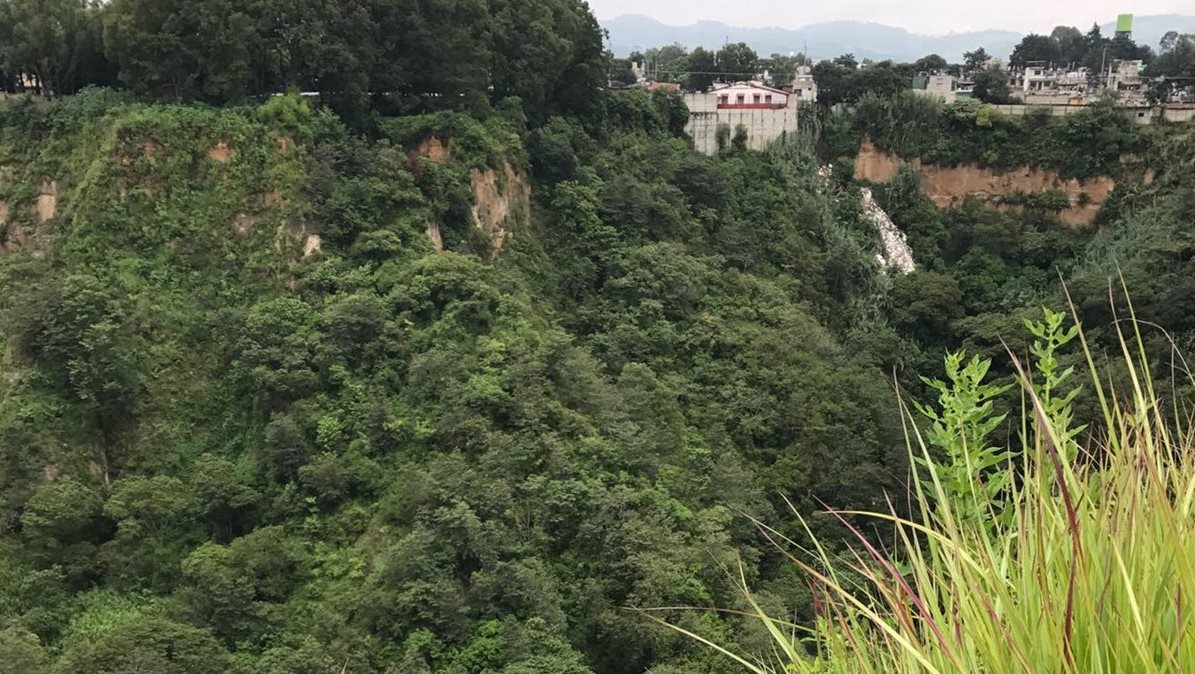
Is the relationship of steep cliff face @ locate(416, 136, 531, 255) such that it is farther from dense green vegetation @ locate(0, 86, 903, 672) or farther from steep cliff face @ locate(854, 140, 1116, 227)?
steep cliff face @ locate(854, 140, 1116, 227)

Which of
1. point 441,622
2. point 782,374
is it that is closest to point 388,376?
point 441,622

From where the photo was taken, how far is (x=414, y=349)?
50.0 ft

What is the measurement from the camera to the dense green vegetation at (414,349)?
11.7 meters

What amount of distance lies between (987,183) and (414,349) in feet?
77.9

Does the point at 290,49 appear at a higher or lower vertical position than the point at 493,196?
higher

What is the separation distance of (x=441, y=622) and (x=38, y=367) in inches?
329

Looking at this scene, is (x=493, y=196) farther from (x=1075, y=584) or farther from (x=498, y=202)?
(x=1075, y=584)

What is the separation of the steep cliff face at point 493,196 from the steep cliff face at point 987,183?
15.3 m

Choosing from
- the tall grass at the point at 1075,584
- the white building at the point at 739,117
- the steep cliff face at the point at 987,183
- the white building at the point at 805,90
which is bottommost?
the steep cliff face at the point at 987,183

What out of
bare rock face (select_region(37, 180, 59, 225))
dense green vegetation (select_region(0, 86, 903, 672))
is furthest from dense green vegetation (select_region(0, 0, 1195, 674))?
bare rock face (select_region(37, 180, 59, 225))

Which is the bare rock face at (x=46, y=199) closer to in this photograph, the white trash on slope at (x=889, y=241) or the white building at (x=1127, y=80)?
the white trash on slope at (x=889, y=241)

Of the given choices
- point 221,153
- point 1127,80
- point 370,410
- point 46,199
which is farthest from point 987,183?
point 46,199

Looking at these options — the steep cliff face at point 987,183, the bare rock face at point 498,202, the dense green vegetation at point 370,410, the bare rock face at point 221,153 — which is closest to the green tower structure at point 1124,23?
the steep cliff face at point 987,183

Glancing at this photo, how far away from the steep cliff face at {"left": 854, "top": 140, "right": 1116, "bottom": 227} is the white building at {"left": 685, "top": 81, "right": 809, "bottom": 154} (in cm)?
301
